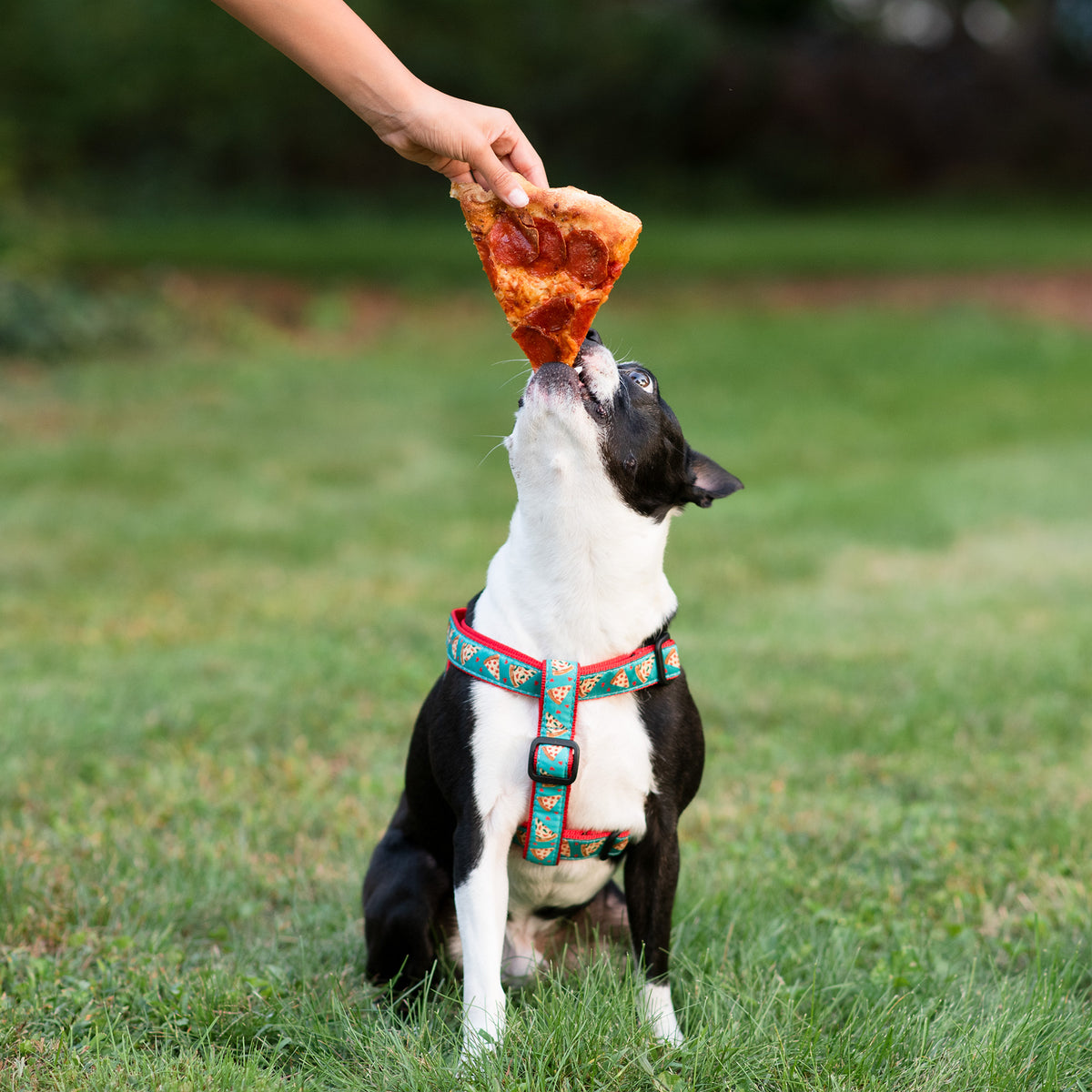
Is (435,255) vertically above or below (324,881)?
above

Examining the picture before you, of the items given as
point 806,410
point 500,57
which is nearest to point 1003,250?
point 500,57

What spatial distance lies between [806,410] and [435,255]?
317 inches

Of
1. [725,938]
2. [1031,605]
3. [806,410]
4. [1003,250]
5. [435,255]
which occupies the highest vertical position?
[1003,250]

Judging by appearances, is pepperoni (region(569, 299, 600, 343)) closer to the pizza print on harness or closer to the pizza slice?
the pizza slice

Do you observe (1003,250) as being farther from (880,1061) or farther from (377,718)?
(880,1061)

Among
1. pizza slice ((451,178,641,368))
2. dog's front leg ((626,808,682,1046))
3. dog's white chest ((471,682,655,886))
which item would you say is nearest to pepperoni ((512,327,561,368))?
pizza slice ((451,178,641,368))

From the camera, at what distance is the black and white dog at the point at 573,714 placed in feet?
8.18

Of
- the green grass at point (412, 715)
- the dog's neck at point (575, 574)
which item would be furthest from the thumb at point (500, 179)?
the dog's neck at point (575, 574)

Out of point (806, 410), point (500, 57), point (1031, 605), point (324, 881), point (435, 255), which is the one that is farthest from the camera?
point (500, 57)

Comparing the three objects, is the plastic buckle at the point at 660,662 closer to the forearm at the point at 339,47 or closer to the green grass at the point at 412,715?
the green grass at the point at 412,715

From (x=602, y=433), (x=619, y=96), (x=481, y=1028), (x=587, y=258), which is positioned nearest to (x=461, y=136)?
(x=587, y=258)

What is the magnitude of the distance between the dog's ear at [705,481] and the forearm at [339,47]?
955 millimetres

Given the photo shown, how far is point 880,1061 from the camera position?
99.0 inches

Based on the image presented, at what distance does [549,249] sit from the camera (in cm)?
273
